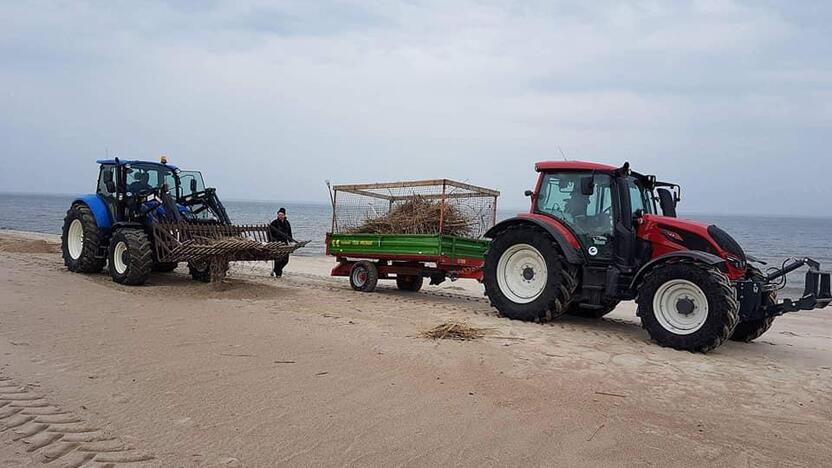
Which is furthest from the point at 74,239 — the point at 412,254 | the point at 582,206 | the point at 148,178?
the point at 582,206

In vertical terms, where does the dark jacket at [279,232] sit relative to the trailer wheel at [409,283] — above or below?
above

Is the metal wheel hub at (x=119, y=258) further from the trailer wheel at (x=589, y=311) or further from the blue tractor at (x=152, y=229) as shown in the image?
the trailer wheel at (x=589, y=311)

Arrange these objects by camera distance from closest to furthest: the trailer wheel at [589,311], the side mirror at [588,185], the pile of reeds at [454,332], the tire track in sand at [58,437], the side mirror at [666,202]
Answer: the tire track in sand at [58,437] → the pile of reeds at [454,332] → the side mirror at [588,185] → the side mirror at [666,202] → the trailer wheel at [589,311]

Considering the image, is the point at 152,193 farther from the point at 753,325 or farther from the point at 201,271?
the point at 753,325

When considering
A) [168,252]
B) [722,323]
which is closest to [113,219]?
[168,252]

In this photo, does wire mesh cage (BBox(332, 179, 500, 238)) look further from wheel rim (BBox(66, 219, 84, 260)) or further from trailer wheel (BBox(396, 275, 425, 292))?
wheel rim (BBox(66, 219, 84, 260))

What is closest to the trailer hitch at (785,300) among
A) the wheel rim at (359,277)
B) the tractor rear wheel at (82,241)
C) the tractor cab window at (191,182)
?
the wheel rim at (359,277)

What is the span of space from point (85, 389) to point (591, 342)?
16.5 feet

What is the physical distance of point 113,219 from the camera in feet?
38.2

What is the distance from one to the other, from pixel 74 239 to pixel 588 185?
9785mm

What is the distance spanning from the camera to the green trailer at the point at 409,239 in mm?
10344

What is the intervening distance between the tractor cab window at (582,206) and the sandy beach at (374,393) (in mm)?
1163

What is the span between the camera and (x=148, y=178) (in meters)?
11.6

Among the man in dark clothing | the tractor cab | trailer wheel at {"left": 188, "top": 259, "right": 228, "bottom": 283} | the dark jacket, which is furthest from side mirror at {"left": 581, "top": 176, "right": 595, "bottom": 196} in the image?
trailer wheel at {"left": 188, "top": 259, "right": 228, "bottom": 283}
